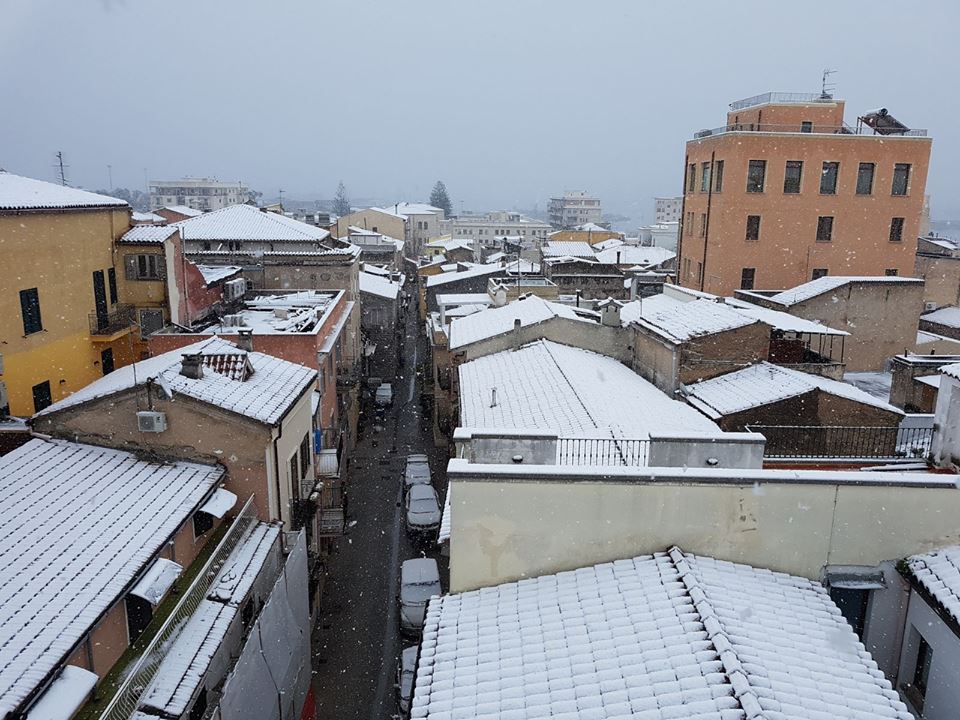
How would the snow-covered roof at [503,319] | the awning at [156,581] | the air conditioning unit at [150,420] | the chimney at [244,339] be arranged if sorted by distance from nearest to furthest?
the awning at [156,581]
the air conditioning unit at [150,420]
the chimney at [244,339]
the snow-covered roof at [503,319]

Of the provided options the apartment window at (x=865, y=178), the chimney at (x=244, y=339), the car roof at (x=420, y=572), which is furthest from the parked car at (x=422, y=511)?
the apartment window at (x=865, y=178)

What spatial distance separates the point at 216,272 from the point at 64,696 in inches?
1046

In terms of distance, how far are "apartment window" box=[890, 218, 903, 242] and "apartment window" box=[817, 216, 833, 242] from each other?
2924 millimetres

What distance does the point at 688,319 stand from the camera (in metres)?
19.9

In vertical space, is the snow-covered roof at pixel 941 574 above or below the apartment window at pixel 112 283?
below

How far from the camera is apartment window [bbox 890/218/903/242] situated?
1323 inches

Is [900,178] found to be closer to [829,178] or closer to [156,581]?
[829,178]

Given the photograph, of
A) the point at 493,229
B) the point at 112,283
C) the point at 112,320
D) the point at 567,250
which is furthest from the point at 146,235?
the point at 493,229

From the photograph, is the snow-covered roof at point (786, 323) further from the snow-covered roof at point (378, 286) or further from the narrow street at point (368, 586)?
the snow-covered roof at point (378, 286)

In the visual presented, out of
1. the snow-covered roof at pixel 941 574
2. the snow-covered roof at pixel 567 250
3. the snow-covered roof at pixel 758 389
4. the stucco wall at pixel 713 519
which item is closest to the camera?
the snow-covered roof at pixel 941 574

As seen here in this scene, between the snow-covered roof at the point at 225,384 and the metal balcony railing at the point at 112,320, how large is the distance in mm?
7009

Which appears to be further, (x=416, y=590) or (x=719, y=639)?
(x=416, y=590)

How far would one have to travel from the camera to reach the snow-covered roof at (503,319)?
23.0 meters

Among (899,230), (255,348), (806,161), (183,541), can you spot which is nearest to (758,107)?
(806,161)
